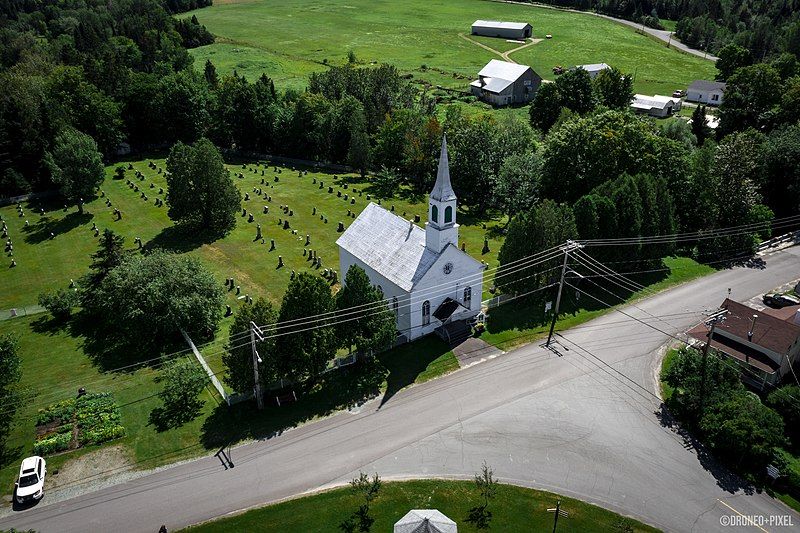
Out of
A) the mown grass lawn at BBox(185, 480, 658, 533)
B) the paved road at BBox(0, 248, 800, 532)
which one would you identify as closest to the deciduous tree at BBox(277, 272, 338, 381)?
the paved road at BBox(0, 248, 800, 532)

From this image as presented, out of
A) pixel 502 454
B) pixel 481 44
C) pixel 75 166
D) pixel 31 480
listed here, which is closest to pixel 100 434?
pixel 31 480

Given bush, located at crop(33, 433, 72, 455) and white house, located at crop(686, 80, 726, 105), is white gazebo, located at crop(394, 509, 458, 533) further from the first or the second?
white house, located at crop(686, 80, 726, 105)

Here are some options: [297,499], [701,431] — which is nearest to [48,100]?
[297,499]

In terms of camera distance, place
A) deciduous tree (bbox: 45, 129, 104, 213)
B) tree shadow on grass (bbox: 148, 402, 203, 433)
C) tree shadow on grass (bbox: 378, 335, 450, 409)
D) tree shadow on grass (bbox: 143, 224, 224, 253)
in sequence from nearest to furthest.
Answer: tree shadow on grass (bbox: 148, 402, 203, 433), tree shadow on grass (bbox: 378, 335, 450, 409), tree shadow on grass (bbox: 143, 224, 224, 253), deciduous tree (bbox: 45, 129, 104, 213)

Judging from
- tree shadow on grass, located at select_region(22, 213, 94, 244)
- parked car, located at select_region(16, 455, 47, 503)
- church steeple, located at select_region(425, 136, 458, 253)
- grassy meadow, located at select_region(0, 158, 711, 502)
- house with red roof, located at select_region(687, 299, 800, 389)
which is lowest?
tree shadow on grass, located at select_region(22, 213, 94, 244)

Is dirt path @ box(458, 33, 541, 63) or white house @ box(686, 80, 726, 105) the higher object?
dirt path @ box(458, 33, 541, 63)
